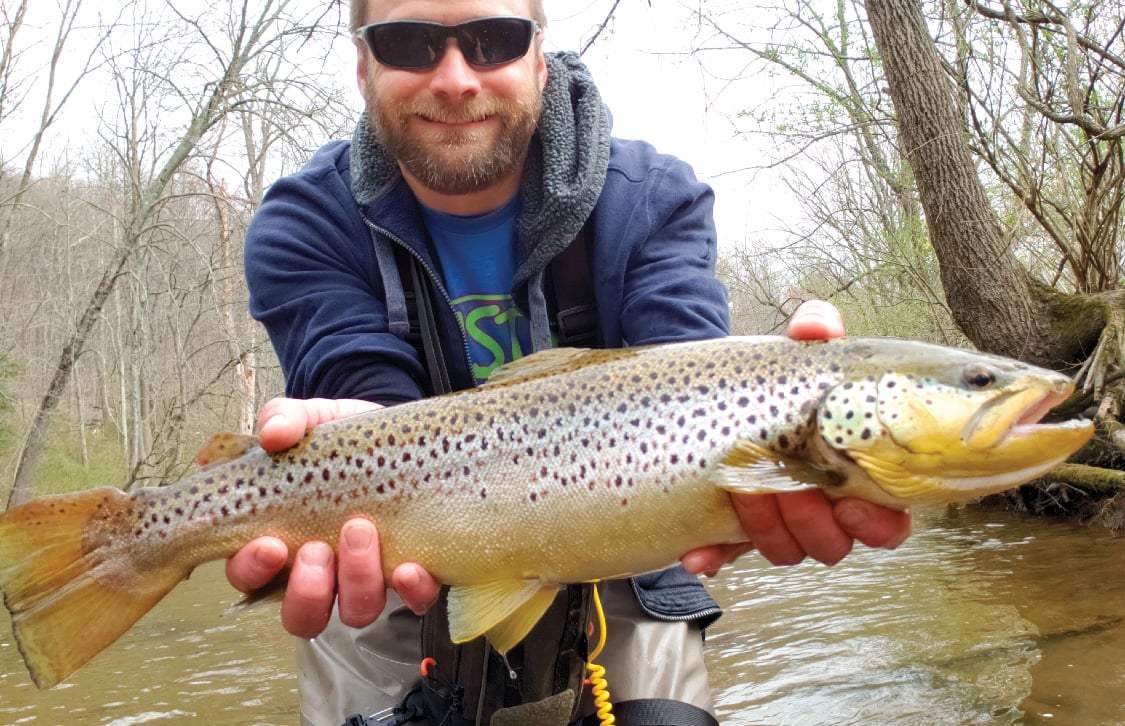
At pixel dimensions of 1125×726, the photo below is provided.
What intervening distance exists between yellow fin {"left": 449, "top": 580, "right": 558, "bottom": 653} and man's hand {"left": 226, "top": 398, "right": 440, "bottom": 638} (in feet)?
0.37

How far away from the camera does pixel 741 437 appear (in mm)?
2180

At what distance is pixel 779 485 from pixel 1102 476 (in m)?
6.51

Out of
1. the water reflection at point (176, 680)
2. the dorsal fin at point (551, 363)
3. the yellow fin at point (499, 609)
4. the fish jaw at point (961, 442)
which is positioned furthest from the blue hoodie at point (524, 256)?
the water reflection at point (176, 680)

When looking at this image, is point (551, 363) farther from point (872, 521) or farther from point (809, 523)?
point (872, 521)

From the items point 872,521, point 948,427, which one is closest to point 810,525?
point 872,521

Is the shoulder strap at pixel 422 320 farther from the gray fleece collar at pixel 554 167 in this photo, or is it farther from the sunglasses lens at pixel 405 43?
the sunglasses lens at pixel 405 43

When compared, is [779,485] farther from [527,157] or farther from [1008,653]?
[1008,653]

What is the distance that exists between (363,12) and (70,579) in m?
2.29

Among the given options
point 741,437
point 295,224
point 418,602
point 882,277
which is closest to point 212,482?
A: point 418,602

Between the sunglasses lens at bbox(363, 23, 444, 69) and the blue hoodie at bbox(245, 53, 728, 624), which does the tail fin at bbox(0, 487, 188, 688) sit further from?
the sunglasses lens at bbox(363, 23, 444, 69)

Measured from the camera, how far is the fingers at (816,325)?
2326mm

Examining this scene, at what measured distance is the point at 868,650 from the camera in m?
4.93

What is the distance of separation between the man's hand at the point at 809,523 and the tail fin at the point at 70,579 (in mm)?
1515

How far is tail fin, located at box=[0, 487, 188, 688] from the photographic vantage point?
2273mm
